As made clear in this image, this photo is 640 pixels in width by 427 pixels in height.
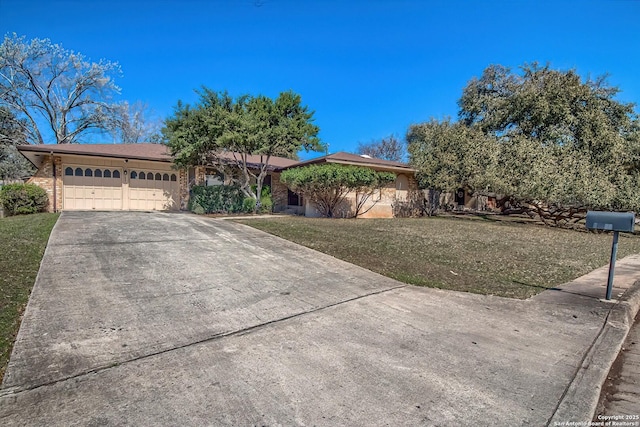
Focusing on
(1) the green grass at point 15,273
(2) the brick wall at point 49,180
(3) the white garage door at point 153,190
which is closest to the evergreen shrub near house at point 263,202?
(3) the white garage door at point 153,190

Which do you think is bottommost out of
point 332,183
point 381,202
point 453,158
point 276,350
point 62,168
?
point 276,350

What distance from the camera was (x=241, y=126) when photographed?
43.5ft

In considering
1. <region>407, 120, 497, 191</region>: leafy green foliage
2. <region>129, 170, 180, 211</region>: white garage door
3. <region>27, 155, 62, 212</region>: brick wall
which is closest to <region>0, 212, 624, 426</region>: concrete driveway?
<region>27, 155, 62, 212</region>: brick wall

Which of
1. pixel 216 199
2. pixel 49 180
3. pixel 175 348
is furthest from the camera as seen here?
pixel 216 199

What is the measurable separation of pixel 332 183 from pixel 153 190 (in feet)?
29.0

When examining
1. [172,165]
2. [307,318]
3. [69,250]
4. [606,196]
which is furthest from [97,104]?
[606,196]

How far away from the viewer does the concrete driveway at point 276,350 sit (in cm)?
219

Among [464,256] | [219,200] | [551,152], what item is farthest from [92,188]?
[551,152]

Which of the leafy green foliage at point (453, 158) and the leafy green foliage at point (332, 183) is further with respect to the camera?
the leafy green foliage at point (453, 158)

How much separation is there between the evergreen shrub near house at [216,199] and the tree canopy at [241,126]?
67.5 inches

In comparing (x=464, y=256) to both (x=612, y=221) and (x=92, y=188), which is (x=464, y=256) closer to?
(x=612, y=221)

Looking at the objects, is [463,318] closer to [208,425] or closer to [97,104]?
[208,425]

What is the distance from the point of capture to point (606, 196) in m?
13.5

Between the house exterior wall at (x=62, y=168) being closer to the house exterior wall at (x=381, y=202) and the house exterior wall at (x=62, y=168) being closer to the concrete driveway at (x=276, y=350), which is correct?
the house exterior wall at (x=381, y=202)
